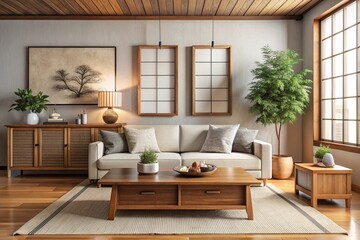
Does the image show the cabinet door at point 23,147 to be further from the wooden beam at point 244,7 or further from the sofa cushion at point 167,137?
the wooden beam at point 244,7

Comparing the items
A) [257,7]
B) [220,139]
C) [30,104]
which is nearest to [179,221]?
[220,139]

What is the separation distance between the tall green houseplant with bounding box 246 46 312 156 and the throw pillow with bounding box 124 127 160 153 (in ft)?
5.03

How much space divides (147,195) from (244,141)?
2.17 meters

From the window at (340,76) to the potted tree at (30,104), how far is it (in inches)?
164

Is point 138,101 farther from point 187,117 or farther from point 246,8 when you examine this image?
point 246,8

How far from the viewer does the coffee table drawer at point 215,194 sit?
3197 millimetres

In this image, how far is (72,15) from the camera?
225 inches

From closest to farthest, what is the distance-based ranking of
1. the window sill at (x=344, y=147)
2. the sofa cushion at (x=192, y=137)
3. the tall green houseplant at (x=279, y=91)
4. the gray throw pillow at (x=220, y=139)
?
the window sill at (x=344, y=147) < the gray throw pillow at (x=220, y=139) < the tall green houseplant at (x=279, y=91) < the sofa cushion at (x=192, y=137)

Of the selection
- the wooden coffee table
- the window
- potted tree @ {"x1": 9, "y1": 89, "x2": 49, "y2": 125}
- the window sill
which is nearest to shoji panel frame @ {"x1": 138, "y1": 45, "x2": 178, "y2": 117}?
potted tree @ {"x1": 9, "y1": 89, "x2": 49, "y2": 125}

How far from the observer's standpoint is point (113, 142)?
4.95 metres

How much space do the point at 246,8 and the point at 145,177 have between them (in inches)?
129

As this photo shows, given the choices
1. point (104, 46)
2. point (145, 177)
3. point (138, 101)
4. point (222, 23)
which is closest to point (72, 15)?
point (104, 46)

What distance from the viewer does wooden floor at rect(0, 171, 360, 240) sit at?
272cm

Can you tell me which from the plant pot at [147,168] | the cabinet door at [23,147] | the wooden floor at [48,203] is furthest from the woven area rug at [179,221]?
the cabinet door at [23,147]
